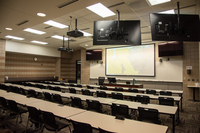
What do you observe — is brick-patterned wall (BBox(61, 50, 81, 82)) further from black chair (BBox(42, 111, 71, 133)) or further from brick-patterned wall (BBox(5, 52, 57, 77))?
black chair (BBox(42, 111, 71, 133))

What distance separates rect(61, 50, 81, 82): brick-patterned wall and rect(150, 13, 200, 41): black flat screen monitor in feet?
39.4

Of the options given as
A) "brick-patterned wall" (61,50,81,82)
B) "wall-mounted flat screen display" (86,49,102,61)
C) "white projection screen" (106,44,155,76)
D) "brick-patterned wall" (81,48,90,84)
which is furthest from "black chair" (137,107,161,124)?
"brick-patterned wall" (61,50,81,82)

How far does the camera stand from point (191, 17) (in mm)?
4367

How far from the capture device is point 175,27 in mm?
4262

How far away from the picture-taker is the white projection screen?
973 cm

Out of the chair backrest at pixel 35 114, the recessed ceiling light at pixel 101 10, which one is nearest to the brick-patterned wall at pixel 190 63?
the recessed ceiling light at pixel 101 10

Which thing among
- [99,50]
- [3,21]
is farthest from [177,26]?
[99,50]

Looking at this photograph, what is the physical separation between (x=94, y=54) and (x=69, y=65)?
5.34m

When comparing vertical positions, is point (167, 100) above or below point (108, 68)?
below

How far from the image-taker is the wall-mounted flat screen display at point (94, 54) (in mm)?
12125

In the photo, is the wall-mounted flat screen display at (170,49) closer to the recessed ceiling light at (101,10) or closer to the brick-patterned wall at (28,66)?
the recessed ceiling light at (101,10)

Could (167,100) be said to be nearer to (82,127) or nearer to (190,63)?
(82,127)

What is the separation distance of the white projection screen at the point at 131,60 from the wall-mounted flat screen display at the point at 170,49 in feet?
2.10

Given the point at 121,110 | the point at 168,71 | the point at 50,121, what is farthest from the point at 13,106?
the point at 168,71
